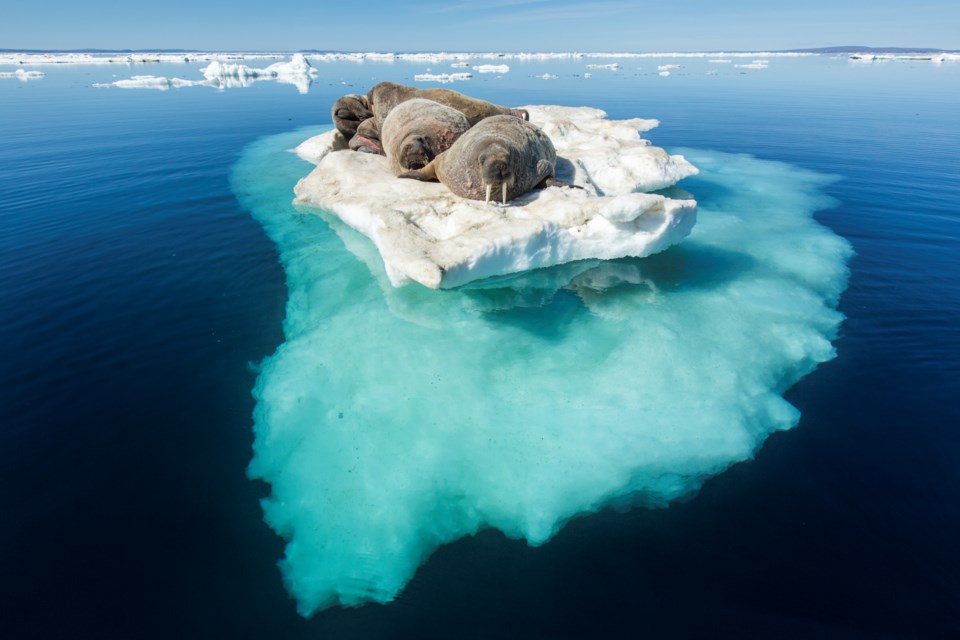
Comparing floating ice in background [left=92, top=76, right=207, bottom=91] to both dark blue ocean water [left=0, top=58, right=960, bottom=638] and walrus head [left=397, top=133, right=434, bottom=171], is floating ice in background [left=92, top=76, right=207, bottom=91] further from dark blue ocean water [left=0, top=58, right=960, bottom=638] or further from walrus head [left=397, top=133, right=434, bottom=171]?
walrus head [left=397, top=133, right=434, bottom=171]

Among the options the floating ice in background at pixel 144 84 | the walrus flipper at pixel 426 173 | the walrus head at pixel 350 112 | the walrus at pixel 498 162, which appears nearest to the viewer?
the walrus at pixel 498 162

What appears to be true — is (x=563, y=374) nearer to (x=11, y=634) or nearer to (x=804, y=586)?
(x=804, y=586)

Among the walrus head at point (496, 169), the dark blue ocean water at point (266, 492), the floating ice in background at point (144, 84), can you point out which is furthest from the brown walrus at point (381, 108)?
the floating ice in background at point (144, 84)

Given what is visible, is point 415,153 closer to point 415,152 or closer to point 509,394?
point 415,152

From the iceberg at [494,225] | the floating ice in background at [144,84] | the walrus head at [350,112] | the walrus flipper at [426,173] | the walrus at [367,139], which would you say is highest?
the floating ice in background at [144,84]

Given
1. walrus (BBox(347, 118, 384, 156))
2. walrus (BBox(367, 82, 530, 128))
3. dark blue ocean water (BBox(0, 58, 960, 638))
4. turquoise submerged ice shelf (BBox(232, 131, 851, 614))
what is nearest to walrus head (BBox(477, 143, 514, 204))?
turquoise submerged ice shelf (BBox(232, 131, 851, 614))

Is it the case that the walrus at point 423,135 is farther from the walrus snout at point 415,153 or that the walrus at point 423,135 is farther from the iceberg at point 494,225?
the iceberg at point 494,225
